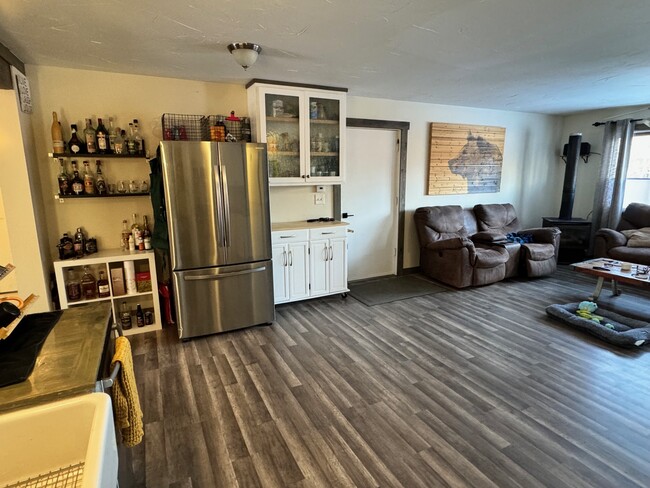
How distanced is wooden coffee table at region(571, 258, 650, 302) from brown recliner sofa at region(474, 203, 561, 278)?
0.70 meters

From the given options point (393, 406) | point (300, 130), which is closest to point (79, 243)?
point (300, 130)

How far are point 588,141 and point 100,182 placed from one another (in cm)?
693

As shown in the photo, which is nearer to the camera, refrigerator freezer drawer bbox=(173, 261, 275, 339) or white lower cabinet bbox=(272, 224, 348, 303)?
refrigerator freezer drawer bbox=(173, 261, 275, 339)

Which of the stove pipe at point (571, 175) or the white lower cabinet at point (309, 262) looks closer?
the white lower cabinet at point (309, 262)

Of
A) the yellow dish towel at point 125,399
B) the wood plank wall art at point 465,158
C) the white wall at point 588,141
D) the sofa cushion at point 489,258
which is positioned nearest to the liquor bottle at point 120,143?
the yellow dish towel at point 125,399

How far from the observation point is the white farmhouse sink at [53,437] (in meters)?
0.94

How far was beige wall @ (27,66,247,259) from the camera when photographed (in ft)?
9.93

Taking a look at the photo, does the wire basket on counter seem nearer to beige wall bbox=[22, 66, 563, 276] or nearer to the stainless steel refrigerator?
beige wall bbox=[22, 66, 563, 276]

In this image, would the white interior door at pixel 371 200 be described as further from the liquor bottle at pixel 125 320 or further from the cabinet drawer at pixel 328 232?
the liquor bottle at pixel 125 320

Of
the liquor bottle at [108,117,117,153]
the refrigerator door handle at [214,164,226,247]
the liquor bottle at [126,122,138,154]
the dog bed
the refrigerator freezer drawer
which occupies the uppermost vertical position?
the liquor bottle at [108,117,117,153]

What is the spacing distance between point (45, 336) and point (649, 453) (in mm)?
2913

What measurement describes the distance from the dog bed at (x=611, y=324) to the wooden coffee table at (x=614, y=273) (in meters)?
0.34

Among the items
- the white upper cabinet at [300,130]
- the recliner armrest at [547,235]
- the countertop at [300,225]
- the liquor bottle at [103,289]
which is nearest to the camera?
the liquor bottle at [103,289]

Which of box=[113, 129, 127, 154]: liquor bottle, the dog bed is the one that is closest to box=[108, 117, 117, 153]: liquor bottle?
box=[113, 129, 127, 154]: liquor bottle
